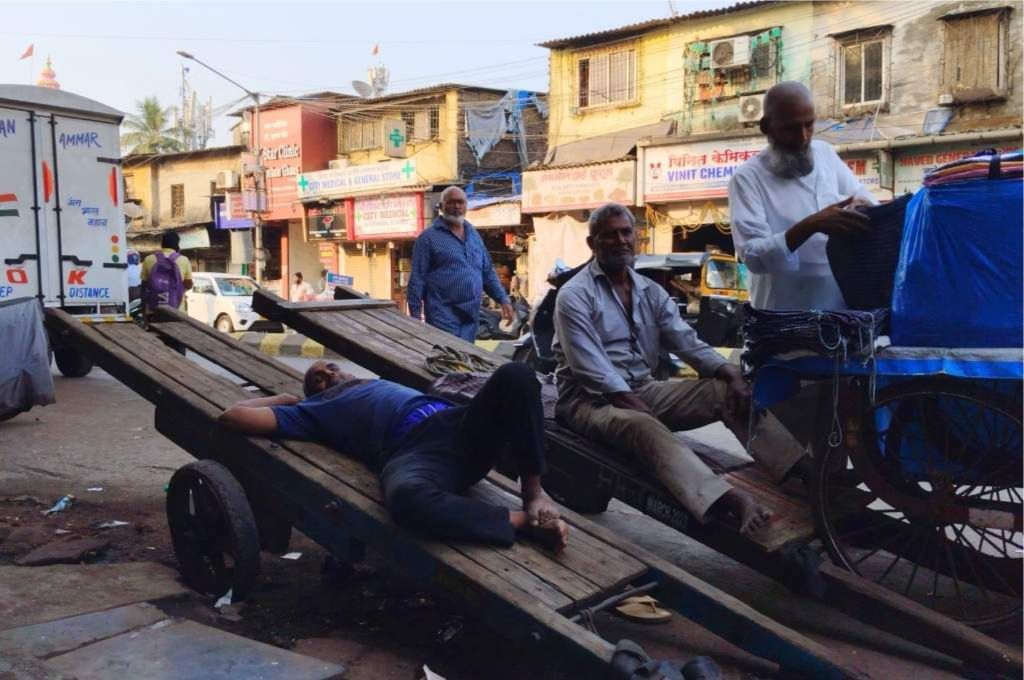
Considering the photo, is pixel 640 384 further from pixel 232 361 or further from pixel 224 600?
pixel 232 361

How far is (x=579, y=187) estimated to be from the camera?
25047mm

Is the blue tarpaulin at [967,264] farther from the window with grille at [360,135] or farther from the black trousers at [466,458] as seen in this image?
the window with grille at [360,135]

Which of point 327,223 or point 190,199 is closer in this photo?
point 327,223

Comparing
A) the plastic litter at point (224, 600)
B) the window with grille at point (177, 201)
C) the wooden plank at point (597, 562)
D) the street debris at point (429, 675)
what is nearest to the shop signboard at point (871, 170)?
the wooden plank at point (597, 562)

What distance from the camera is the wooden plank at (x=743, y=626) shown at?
132 inches

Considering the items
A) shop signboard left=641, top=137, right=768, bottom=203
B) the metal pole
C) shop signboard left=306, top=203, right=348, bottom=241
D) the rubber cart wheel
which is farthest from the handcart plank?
shop signboard left=306, top=203, right=348, bottom=241

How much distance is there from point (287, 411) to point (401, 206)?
2706cm

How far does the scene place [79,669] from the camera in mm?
3518

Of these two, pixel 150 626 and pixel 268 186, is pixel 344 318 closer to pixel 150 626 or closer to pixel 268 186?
pixel 150 626

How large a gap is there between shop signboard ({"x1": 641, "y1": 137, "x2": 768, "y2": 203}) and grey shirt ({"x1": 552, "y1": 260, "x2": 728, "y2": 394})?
17.4 metres

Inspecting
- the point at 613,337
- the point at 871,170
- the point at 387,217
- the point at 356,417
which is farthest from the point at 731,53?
the point at 356,417

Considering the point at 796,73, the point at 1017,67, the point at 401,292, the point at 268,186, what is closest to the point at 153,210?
the point at 268,186

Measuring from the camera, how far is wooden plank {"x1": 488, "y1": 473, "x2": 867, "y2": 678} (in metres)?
3.36

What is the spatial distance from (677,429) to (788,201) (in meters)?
1.16
